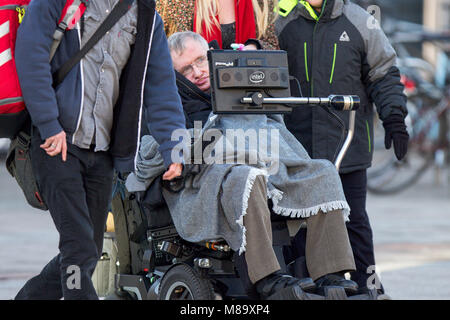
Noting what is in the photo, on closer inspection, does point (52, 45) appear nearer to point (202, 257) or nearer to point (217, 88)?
point (217, 88)

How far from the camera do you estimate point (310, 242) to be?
459 centimetres

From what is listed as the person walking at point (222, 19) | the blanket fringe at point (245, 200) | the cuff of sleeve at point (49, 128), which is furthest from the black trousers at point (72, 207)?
the person walking at point (222, 19)

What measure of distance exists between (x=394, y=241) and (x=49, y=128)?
Result: 482 cm

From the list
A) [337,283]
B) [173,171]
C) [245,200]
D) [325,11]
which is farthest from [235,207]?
[325,11]

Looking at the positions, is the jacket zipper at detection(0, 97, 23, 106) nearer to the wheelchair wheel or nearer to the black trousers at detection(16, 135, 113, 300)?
the black trousers at detection(16, 135, 113, 300)

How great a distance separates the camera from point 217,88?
4.61m

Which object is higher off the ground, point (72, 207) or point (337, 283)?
point (72, 207)

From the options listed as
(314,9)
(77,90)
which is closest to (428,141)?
(314,9)

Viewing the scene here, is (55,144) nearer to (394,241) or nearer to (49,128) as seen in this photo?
(49,128)

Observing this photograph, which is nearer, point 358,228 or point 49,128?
point 49,128

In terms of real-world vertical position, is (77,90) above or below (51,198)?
above

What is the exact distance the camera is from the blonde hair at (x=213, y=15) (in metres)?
5.34

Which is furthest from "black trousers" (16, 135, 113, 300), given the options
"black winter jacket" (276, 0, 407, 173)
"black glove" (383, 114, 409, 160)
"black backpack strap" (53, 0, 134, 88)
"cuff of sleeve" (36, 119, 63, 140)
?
"black glove" (383, 114, 409, 160)
